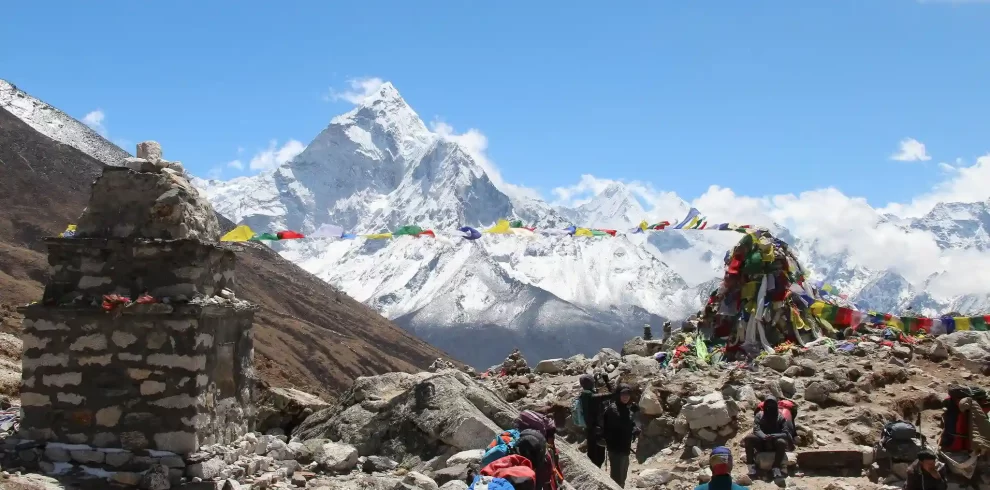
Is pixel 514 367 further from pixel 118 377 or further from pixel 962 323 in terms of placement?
pixel 118 377

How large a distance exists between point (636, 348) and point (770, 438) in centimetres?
1003

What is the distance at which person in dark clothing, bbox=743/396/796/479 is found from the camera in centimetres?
1180

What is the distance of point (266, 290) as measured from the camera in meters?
99.3

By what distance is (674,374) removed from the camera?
54.8 feet

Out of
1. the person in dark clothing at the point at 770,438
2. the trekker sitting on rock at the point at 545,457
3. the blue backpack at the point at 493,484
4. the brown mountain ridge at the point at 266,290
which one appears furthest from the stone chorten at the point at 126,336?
the brown mountain ridge at the point at 266,290

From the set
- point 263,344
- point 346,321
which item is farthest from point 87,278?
point 346,321

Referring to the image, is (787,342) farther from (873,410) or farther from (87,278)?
(87,278)

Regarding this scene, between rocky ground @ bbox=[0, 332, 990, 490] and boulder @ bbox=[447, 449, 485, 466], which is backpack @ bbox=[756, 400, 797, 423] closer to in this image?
rocky ground @ bbox=[0, 332, 990, 490]

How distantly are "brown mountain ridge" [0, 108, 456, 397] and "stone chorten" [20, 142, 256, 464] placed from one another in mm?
44283

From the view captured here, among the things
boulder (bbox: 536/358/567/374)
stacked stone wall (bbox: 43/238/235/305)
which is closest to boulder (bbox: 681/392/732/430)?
boulder (bbox: 536/358/567/374)

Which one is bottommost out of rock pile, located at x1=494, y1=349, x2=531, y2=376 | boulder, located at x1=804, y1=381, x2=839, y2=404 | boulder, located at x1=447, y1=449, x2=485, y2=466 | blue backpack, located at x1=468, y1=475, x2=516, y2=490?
boulder, located at x1=447, y1=449, x2=485, y2=466

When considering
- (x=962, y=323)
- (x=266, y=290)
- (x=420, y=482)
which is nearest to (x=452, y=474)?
(x=420, y=482)

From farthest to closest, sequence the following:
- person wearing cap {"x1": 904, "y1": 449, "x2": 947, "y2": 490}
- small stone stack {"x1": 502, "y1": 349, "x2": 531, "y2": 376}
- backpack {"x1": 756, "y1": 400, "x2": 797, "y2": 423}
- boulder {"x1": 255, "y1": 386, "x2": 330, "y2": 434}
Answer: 1. small stone stack {"x1": 502, "y1": 349, "x2": 531, "y2": 376}
2. backpack {"x1": 756, "y1": 400, "x2": 797, "y2": 423}
3. boulder {"x1": 255, "y1": 386, "x2": 330, "y2": 434}
4. person wearing cap {"x1": 904, "y1": 449, "x2": 947, "y2": 490}

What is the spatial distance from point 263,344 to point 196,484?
63310mm
